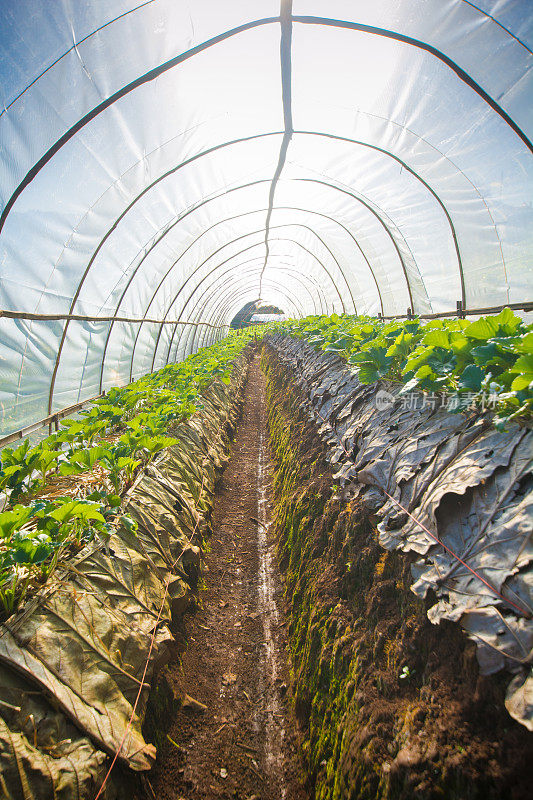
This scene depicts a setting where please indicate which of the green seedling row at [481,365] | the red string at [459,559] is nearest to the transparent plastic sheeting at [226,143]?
the green seedling row at [481,365]

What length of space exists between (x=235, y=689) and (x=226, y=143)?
20.8ft

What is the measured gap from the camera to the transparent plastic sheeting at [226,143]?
3.15 meters

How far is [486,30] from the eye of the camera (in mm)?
3279

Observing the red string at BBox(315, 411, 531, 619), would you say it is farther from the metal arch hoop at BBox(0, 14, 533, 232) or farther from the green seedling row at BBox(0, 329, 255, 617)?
the metal arch hoop at BBox(0, 14, 533, 232)

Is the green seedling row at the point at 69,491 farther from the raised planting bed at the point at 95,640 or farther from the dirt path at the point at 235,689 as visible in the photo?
the dirt path at the point at 235,689

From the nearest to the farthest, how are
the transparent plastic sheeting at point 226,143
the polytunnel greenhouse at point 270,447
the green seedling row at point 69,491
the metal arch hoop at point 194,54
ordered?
the polytunnel greenhouse at point 270,447 < the green seedling row at point 69,491 < the transparent plastic sheeting at point 226,143 < the metal arch hoop at point 194,54

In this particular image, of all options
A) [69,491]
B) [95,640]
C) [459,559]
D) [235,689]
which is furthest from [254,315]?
[459,559]

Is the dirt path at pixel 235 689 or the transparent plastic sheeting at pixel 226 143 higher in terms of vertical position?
the transparent plastic sheeting at pixel 226 143

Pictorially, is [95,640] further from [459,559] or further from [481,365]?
[481,365]

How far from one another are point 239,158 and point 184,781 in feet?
23.1

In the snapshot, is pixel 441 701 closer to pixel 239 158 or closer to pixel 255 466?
pixel 255 466

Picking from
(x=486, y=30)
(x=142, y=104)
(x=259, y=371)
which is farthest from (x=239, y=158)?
(x=259, y=371)

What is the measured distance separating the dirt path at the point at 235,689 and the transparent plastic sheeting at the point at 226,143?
2.92 meters

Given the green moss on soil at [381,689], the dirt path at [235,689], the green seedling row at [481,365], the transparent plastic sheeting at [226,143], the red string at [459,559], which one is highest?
the transparent plastic sheeting at [226,143]
